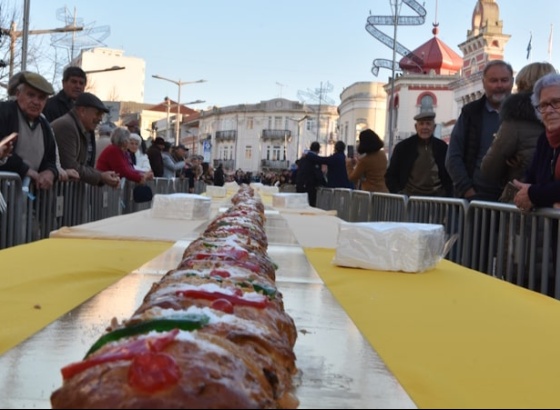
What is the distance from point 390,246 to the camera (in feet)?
12.0

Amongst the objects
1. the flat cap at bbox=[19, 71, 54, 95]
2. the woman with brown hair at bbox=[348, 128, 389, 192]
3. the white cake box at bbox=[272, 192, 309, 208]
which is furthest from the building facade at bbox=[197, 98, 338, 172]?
the flat cap at bbox=[19, 71, 54, 95]

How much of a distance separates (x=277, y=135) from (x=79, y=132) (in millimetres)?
98142

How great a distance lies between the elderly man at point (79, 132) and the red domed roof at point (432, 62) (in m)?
64.3

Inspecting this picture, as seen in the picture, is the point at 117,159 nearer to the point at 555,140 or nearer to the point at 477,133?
the point at 477,133

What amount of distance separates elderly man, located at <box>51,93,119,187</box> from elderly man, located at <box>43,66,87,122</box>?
0.42 m

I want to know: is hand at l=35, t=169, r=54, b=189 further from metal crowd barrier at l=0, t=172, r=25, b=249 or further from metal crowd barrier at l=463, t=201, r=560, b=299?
metal crowd barrier at l=463, t=201, r=560, b=299

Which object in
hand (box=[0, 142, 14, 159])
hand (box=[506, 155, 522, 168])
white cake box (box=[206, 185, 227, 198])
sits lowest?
white cake box (box=[206, 185, 227, 198])

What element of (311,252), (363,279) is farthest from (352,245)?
(311,252)

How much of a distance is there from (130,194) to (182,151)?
25.0ft

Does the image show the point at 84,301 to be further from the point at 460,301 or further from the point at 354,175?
the point at 354,175

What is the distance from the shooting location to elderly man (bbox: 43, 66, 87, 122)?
25.1ft

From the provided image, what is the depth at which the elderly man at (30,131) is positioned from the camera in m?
5.64

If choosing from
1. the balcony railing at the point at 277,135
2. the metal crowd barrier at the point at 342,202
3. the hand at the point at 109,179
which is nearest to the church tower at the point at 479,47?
the metal crowd barrier at the point at 342,202

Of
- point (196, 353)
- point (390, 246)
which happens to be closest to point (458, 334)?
point (196, 353)
